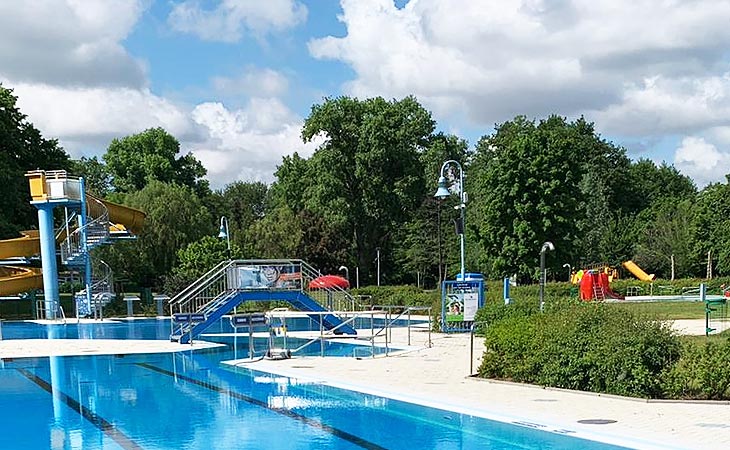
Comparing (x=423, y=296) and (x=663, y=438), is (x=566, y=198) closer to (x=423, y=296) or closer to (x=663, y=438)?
(x=423, y=296)

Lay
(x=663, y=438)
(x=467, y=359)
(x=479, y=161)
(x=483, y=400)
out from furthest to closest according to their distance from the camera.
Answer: (x=479, y=161), (x=467, y=359), (x=483, y=400), (x=663, y=438)

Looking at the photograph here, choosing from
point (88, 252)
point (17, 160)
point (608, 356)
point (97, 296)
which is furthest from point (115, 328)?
point (608, 356)

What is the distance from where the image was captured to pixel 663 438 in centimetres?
1009

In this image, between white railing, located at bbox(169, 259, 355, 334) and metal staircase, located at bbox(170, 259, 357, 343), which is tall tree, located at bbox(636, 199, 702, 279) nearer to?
metal staircase, located at bbox(170, 259, 357, 343)

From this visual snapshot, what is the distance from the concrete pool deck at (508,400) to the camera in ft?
Answer: 34.4

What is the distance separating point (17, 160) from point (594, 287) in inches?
1688

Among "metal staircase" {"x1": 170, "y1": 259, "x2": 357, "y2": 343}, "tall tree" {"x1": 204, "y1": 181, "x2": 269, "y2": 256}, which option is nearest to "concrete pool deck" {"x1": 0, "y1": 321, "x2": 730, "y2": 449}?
"metal staircase" {"x1": 170, "y1": 259, "x2": 357, "y2": 343}

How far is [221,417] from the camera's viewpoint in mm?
13586

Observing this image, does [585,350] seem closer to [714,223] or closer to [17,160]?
[17,160]

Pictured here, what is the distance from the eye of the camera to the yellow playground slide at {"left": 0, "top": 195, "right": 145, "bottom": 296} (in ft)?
148

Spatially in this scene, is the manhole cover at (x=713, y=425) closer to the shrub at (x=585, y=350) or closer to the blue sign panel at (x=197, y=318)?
the shrub at (x=585, y=350)

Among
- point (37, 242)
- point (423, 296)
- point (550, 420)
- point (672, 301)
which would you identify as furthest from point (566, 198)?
point (550, 420)

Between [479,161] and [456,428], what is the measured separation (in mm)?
70594

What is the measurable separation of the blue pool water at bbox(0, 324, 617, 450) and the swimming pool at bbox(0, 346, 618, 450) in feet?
0.06
